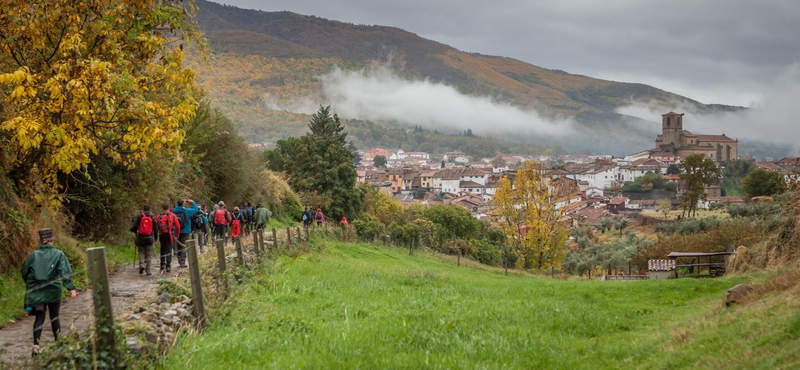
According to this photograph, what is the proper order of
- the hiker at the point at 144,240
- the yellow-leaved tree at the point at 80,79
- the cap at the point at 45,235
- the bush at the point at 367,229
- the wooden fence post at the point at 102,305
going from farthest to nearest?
the bush at the point at 367,229, the hiker at the point at 144,240, the yellow-leaved tree at the point at 80,79, the cap at the point at 45,235, the wooden fence post at the point at 102,305

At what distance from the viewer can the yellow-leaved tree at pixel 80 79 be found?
10859 mm

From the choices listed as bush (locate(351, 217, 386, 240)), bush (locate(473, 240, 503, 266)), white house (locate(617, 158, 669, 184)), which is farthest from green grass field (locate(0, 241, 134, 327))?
white house (locate(617, 158, 669, 184))

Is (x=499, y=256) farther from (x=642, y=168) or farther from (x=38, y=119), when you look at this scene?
(x=642, y=168)

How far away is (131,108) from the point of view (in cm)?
1150

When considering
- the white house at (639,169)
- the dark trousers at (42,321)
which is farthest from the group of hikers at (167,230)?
the white house at (639,169)

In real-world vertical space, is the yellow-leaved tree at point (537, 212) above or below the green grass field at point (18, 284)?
below

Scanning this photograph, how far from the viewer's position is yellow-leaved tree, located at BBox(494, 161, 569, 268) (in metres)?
44.9

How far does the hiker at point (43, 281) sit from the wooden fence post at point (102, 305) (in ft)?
4.33

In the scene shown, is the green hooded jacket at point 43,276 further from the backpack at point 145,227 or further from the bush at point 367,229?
the bush at point 367,229

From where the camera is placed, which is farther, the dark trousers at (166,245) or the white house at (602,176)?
the white house at (602,176)

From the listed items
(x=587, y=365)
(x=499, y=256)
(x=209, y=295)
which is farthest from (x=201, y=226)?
(x=499, y=256)

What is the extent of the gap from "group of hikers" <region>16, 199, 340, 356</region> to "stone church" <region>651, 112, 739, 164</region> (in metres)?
Answer: 185

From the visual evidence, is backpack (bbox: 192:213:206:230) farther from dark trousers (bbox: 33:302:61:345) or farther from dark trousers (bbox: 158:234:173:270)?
dark trousers (bbox: 33:302:61:345)

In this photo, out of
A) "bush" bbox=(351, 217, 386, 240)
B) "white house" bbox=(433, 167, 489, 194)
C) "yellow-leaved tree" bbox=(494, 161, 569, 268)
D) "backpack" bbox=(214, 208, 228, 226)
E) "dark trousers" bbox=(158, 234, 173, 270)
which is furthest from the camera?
"white house" bbox=(433, 167, 489, 194)
